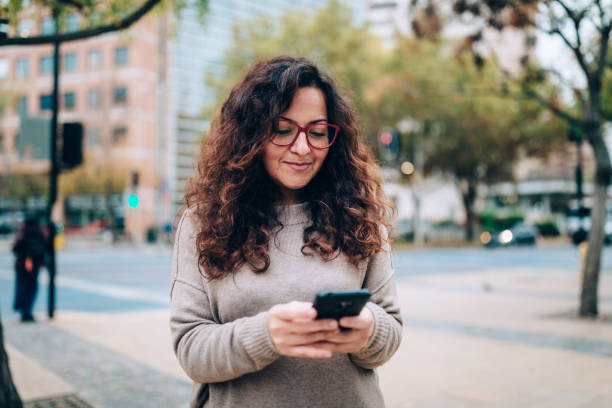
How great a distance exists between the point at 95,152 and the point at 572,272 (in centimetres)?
2881

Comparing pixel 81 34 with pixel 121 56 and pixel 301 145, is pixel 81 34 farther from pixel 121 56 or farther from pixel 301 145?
pixel 121 56

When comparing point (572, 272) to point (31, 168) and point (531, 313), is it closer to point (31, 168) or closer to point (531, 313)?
point (531, 313)

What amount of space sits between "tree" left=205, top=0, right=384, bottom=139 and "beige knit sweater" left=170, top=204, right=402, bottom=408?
25.6m

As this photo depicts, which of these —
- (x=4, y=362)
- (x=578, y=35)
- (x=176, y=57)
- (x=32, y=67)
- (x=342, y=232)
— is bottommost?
(x=4, y=362)

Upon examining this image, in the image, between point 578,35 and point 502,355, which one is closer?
point 502,355

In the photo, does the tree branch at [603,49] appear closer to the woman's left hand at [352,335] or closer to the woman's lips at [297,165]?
the woman's lips at [297,165]

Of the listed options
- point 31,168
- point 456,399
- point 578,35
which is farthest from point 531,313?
point 31,168

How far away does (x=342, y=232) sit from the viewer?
1.71 meters

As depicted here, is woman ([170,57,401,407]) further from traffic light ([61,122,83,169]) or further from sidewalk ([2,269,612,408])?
traffic light ([61,122,83,169])

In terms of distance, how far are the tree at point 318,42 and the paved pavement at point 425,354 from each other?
18202 mm

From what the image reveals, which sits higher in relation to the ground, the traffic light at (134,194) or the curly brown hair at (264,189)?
the curly brown hair at (264,189)

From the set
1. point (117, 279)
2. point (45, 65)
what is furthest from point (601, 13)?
point (45, 65)

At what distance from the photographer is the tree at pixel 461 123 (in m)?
27.1

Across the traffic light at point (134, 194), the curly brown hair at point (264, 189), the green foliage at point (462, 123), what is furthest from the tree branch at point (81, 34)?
the green foliage at point (462, 123)
